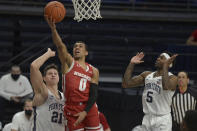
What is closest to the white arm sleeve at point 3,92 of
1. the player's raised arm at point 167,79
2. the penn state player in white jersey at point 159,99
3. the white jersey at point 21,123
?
the white jersey at point 21,123

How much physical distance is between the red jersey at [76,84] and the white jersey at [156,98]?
135 cm

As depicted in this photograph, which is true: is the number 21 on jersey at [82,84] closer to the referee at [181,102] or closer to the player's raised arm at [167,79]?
the player's raised arm at [167,79]

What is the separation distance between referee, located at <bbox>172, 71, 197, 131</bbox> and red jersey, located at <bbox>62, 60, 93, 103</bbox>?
3.22 meters

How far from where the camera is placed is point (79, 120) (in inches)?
256

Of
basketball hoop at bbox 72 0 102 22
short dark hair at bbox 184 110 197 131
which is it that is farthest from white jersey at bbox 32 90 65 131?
short dark hair at bbox 184 110 197 131

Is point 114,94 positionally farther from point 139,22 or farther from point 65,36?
point 139,22

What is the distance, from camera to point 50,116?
6.59 meters

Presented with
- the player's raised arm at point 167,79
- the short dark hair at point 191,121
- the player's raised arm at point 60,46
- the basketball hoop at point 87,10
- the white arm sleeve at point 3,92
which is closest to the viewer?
the short dark hair at point 191,121

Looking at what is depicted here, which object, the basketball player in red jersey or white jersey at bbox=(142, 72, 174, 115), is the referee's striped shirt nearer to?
white jersey at bbox=(142, 72, 174, 115)

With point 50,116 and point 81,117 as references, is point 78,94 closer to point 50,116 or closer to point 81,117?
point 81,117

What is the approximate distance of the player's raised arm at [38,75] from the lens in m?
6.45

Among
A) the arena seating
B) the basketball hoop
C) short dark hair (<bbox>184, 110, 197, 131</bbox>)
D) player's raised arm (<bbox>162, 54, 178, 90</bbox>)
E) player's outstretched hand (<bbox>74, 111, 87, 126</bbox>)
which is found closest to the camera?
short dark hair (<bbox>184, 110, 197, 131</bbox>)

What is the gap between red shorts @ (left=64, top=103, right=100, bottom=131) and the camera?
6.62 meters

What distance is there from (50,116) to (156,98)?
1.88 m
